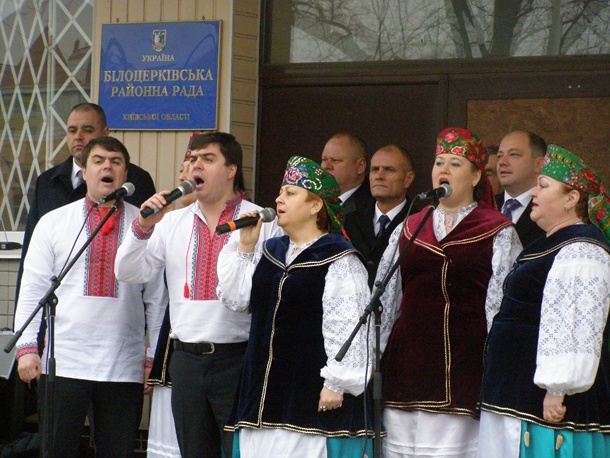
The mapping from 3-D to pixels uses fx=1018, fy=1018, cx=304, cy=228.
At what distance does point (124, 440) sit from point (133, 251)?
91 cm

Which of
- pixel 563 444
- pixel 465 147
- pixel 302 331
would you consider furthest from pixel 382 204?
pixel 563 444

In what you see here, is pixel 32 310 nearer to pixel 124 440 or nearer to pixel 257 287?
pixel 124 440

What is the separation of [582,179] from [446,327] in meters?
0.83

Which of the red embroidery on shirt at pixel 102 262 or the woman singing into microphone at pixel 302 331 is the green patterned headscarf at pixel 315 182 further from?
the red embroidery on shirt at pixel 102 262

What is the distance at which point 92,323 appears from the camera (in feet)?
15.6

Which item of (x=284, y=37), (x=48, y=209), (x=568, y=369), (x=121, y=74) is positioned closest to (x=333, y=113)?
(x=284, y=37)

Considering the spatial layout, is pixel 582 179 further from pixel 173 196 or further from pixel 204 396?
pixel 204 396

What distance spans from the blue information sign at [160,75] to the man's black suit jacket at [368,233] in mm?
1328

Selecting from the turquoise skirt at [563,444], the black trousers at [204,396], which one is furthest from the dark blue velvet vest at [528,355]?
the black trousers at [204,396]

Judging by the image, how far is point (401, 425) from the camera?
168 inches

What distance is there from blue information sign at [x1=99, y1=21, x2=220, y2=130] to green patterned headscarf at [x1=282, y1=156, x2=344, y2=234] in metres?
2.08

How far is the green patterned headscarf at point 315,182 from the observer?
169 inches

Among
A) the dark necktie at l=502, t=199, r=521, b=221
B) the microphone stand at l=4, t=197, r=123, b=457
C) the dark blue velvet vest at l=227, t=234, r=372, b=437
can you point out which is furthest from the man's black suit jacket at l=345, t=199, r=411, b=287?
the microphone stand at l=4, t=197, r=123, b=457

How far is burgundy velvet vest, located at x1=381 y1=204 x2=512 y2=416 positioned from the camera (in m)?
4.22
